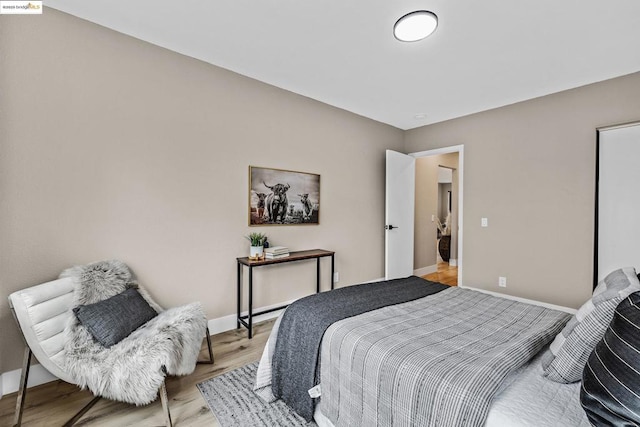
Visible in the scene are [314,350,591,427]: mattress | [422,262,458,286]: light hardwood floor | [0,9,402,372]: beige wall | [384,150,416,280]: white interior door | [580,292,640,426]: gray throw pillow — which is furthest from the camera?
[422,262,458,286]: light hardwood floor


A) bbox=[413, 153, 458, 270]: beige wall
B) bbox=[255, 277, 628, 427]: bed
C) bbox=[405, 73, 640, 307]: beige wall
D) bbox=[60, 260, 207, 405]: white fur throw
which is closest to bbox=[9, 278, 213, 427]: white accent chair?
bbox=[60, 260, 207, 405]: white fur throw

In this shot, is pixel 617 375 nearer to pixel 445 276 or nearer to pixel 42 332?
pixel 42 332

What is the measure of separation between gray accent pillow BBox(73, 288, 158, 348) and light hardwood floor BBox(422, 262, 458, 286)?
4390 mm

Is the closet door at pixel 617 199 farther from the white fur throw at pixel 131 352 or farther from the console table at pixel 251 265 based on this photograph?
the white fur throw at pixel 131 352

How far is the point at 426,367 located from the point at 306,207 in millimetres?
2504

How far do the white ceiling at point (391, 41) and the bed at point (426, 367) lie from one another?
6.47 feet

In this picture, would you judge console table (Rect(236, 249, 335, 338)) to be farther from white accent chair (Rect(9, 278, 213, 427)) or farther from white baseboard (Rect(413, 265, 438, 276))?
white baseboard (Rect(413, 265, 438, 276))

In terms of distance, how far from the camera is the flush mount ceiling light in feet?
6.52

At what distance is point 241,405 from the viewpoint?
70.6 inches

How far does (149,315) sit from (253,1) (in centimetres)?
224

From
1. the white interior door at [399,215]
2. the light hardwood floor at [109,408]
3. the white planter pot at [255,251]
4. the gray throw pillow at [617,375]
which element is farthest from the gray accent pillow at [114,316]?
the white interior door at [399,215]

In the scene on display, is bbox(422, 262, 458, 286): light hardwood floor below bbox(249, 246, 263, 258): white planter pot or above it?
below

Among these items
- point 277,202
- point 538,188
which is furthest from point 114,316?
point 538,188

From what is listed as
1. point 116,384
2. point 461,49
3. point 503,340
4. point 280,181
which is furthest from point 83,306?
point 461,49
